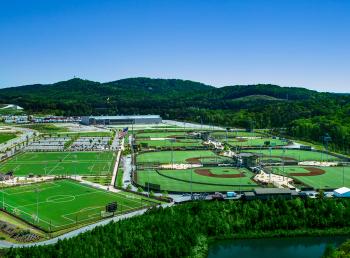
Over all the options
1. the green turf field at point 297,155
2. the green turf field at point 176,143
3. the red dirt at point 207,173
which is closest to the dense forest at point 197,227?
the red dirt at point 207,173

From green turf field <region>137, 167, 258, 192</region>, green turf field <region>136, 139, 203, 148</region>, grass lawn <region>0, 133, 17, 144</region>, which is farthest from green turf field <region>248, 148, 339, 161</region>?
grass lawn <region>0, 133, 17, 144</region>

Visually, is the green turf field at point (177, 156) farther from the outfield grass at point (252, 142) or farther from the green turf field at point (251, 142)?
the green turf field at point (251, 142)

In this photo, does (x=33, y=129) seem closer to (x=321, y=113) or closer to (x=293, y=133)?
(x=293, y=133)

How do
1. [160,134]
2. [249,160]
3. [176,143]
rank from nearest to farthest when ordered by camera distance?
[249,160] < [176,143] < [160,134]

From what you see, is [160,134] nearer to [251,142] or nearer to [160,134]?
[160,134]

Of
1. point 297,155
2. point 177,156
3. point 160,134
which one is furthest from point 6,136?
point 297,155

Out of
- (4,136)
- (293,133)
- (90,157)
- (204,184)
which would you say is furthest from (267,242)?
(4,136)
